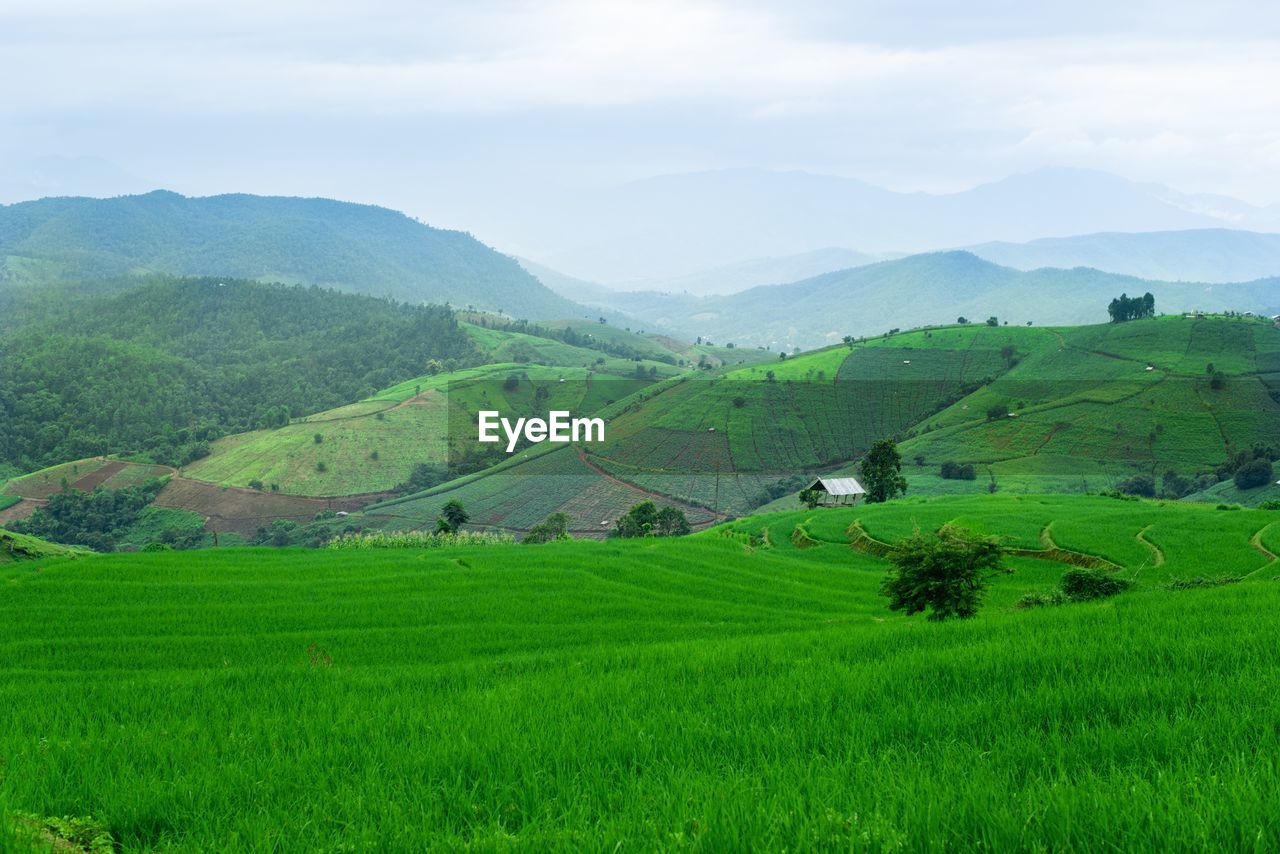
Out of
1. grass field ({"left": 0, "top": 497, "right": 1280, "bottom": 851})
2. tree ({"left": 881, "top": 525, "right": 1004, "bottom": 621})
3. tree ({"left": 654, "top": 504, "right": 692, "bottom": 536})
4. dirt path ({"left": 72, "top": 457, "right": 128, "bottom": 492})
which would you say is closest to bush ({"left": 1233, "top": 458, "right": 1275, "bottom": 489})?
tree ({"left": 654, "top": 504, "right": 692, "bottom": 536})

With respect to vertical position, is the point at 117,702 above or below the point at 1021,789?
below

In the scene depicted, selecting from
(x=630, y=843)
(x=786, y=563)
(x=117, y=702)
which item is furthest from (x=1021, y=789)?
(x=786, y=563)

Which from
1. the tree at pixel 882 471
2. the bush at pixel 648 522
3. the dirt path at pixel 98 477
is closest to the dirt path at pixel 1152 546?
the tree at pixel 882 471

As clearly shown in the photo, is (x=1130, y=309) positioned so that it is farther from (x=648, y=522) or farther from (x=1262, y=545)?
(x=1262, y=545)

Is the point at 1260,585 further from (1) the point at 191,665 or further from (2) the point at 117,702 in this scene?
(1) the point at 191,665

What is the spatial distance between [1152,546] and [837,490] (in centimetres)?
5070

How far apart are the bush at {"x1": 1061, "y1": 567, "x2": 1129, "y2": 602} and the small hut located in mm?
73655

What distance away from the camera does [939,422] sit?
148m

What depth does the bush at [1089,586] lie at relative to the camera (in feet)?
56.0

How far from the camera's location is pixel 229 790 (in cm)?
591

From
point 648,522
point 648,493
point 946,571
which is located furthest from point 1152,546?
point 648,493

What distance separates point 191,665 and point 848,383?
17211cm

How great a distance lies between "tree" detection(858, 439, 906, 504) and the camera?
77500 mm

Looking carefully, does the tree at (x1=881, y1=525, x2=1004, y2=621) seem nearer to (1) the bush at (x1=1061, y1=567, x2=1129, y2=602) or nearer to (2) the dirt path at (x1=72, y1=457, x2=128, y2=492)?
(1) the bush at (x1=1061, y1=567, x2=1129, y2=602)
